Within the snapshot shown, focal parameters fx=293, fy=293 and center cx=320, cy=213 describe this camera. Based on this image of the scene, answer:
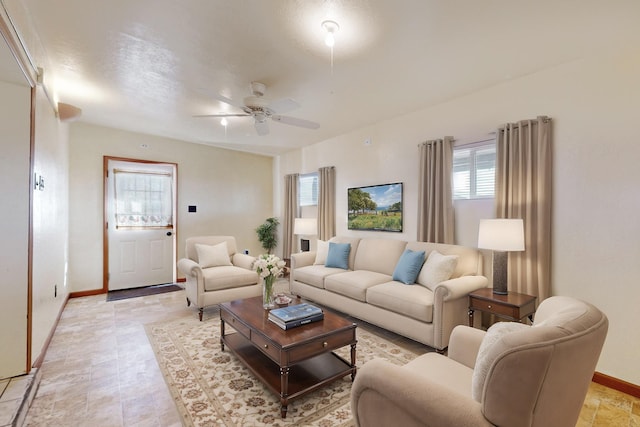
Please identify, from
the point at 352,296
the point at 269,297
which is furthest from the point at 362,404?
the point at 352,296

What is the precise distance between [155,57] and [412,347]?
11.8ft

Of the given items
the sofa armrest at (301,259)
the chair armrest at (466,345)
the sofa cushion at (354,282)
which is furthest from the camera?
the sofa armrest at (301,259)

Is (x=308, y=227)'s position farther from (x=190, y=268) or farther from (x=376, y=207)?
(x=190, y=268)

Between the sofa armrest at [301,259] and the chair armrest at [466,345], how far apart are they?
114 inches

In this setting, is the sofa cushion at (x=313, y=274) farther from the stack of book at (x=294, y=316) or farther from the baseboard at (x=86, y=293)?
the baseboard at (x=86, y=293)

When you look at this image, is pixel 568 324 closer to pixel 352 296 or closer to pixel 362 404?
pixel 362 404

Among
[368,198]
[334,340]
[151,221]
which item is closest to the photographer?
[334,340]

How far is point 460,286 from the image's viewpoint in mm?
2727

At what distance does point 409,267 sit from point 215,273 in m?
2.41

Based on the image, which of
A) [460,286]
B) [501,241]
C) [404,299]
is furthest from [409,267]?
[501,241]

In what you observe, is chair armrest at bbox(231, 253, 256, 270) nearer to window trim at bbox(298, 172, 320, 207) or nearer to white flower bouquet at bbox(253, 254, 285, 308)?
white flower bouquet at bbox(253, 254, 285, 308)

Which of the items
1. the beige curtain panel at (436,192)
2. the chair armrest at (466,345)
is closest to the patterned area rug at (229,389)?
the chair armrest at (466,345)

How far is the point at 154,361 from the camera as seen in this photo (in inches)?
103

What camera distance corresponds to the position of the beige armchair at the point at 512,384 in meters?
0.96
